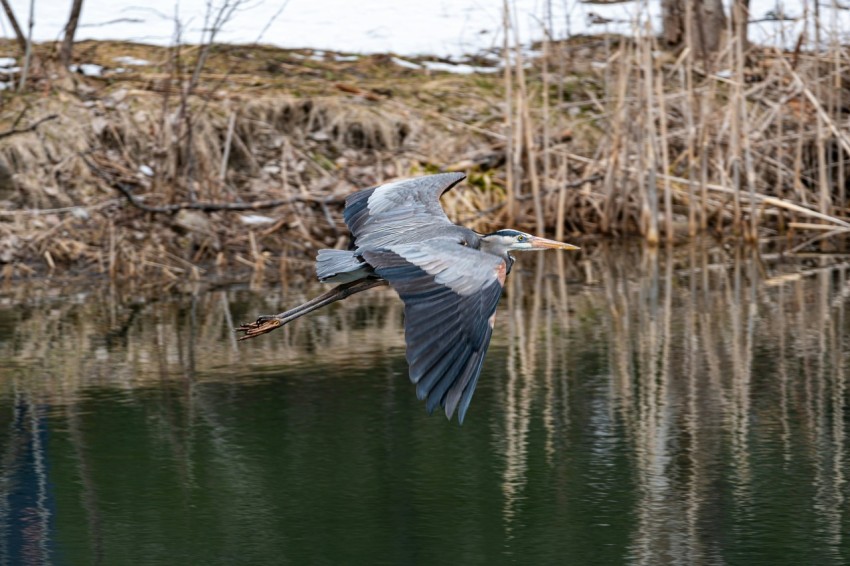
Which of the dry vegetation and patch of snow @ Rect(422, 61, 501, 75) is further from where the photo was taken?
patch of snow @ Rect(422, 61, 501, 75)

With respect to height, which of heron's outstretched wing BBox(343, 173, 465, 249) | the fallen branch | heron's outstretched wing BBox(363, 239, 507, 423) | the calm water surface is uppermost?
the fallen branch

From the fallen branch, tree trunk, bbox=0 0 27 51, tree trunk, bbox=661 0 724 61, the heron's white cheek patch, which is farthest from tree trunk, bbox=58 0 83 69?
the heron's white cheek patch

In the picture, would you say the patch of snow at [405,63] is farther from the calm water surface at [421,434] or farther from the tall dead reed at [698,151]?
the calm water surface at [421,434]

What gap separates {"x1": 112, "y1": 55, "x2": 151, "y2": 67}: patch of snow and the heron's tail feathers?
9.58 metres

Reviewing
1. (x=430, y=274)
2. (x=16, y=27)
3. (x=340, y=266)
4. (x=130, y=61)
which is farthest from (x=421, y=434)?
(x=130, y=61)

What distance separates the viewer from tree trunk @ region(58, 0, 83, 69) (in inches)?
535

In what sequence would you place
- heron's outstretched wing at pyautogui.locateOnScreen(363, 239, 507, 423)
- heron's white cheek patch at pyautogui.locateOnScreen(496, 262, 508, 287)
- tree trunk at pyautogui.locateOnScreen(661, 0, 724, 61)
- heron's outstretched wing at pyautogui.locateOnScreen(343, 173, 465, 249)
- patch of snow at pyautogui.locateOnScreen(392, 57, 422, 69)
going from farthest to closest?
patch of snow at pyautogui.locateOnScreen(392, 57, 422, 69) → tree trunk at pyautogui.locateOnScreen(661, 0, 724, 61) → heron's outstretched wing at pyautogui.locateOnScreen(343, 173, 465, 249) → heron's white cheek patch at pyautogui.locateOnScreen(496, 262, 508, 287) → heron's outstretched wing at pyautogui.locateOnScreen(363, 239, 507, 423)

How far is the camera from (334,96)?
1445cm

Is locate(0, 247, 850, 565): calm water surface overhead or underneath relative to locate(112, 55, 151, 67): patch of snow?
underneath

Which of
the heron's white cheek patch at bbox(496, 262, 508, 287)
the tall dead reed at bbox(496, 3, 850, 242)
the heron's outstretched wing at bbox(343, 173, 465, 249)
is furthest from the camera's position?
the tall dead reed at bbox(496, 3, 850, 242)

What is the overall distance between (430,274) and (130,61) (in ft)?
34.7

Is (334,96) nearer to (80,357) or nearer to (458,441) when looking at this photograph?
(80,357)

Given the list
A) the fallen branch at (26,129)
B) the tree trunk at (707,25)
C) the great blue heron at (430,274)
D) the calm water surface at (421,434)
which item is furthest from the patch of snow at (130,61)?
the great blue heron at (430,274)

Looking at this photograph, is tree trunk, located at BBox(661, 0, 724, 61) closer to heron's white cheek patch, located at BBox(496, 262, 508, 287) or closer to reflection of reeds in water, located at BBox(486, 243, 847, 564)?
reflection of reeds in water, located at BBox(486, 243, 847, 564)
